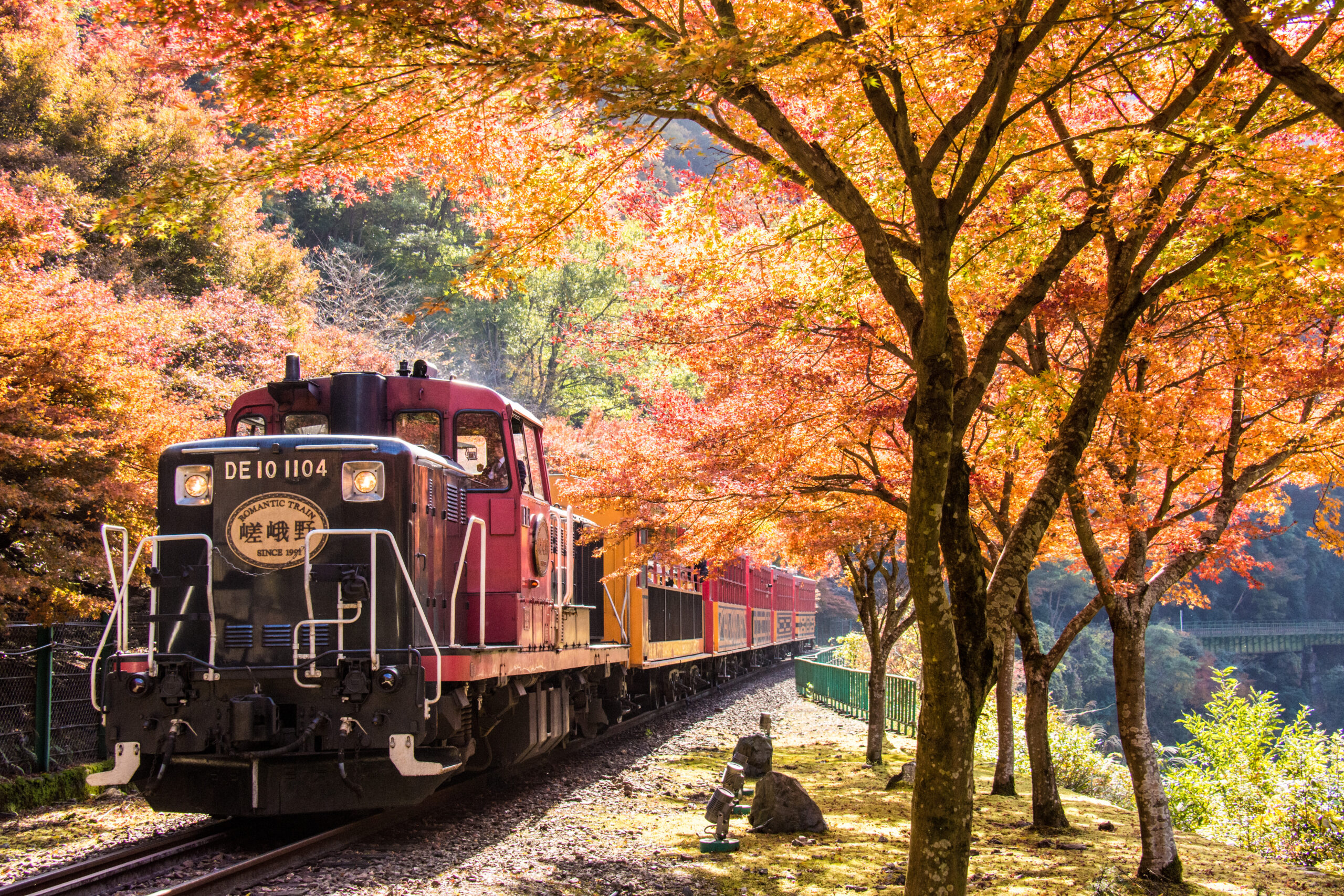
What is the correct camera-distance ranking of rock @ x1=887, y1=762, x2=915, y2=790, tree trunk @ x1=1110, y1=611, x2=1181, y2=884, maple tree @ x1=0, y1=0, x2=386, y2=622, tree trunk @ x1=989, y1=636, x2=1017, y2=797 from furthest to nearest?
1. rock @ x1=887, y1=762, x2=915, y2=790
2. tree trunk @ x1=989, y1=636, x2=1017, y2=797
3. maple tree @ x1=0, y1=0, x2=386, y2=622
4. tree trunk @ x1=1110, y1=611, x2=1181, y2=884

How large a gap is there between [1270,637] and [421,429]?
7033 cm

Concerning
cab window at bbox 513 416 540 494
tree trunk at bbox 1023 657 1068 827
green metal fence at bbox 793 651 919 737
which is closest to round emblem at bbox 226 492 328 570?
cab window at bbox 513 416 540 494

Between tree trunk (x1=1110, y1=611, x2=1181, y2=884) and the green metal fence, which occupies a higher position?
tree trunk (x1=1110, y1=611, x2=1181, y2=884)

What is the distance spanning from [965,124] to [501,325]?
3858 cm

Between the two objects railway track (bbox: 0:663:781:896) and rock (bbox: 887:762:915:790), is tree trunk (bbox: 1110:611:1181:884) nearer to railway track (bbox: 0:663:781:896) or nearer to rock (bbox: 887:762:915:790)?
rock (bbox: 887:762:915:790)

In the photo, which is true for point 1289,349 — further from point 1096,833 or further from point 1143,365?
point 1096,833

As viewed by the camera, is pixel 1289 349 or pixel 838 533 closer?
pixel 1289 349

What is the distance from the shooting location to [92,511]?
439 inches

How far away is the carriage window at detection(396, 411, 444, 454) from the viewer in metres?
8.16

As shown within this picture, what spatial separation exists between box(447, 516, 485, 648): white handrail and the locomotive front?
0.25m

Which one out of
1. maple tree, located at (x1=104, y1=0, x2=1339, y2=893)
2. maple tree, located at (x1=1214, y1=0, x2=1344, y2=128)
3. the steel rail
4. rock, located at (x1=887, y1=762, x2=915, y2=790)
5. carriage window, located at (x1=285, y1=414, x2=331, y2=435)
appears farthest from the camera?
rock, located at (x1=887, y1=762, x2=915, y2=790)

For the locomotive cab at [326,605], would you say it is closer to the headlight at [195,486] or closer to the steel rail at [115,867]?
the headlight at [195,486]

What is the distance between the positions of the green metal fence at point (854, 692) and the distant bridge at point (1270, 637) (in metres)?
47.7

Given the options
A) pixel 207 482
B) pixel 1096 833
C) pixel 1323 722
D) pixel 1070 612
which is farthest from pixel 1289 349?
pixel 1323 722
